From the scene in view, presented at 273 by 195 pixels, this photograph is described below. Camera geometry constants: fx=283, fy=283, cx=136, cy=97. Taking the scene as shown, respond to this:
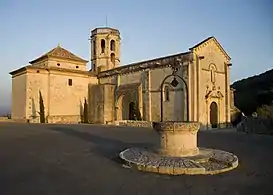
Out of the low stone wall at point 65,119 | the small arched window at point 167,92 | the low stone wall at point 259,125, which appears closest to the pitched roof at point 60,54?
the low stone wall at point 65,119

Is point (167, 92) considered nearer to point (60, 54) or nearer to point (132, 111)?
point (132, 111)

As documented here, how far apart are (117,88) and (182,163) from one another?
2465 cm

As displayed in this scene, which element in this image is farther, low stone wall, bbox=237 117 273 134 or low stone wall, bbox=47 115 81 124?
low stone wall, bbox=47 115 81 124

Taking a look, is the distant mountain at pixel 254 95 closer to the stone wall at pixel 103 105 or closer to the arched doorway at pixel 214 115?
the arched doorway at pixel 214 115

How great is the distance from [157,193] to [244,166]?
329cm

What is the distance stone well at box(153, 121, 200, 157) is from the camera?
7277mm

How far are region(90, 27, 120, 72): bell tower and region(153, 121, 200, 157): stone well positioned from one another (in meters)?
28.6

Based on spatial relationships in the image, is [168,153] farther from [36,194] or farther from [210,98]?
[210,98]

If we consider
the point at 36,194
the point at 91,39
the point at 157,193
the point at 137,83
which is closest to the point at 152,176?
the point at 157,193

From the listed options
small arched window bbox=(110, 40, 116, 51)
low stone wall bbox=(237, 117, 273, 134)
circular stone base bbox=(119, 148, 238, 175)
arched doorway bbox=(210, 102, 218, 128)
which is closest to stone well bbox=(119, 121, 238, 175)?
circular stone base bbox=(119, 148, 238, 175)

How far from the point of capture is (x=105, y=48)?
3603cm

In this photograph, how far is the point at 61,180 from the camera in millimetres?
5547

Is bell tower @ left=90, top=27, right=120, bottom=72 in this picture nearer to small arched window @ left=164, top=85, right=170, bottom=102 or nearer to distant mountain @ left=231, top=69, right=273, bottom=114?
small arched window @ left=164, top=85, right=170, bottom=102

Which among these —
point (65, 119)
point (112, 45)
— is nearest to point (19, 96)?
point (65, 119)
